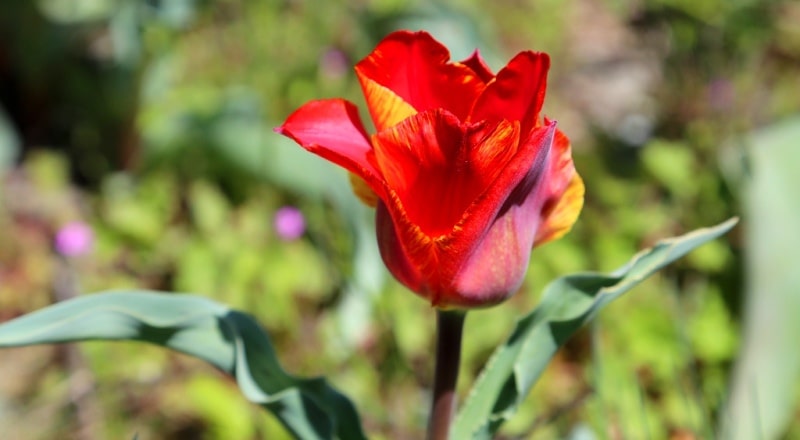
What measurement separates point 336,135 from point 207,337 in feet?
0.76

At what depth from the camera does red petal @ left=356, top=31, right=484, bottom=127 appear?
27.6 inches

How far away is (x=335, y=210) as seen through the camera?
6.14 ft

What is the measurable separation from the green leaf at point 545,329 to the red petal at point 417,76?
0.61 ft

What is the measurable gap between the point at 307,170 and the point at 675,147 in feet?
2.77

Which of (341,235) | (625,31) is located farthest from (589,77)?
(341,235)

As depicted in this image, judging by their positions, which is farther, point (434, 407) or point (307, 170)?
point (307, 170)

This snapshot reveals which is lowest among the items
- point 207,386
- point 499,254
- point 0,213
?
point 0,213

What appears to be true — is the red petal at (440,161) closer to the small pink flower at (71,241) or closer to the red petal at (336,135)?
the red petal at (336,135)

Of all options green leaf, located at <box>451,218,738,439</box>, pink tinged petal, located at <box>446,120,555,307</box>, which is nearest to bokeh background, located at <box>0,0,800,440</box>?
green leaf, located at <box>451,218,738,439</box>

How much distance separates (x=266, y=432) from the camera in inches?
58.0

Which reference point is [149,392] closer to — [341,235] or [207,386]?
[207,386]

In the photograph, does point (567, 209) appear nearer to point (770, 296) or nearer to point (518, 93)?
point (518, 93)

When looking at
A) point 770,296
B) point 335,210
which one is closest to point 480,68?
point 770,296

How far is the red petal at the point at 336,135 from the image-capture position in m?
0.67
